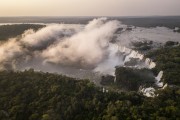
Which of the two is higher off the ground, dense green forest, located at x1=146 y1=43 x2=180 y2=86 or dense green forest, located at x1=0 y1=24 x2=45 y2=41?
dense green forest, located at x1=146 y1=43 x2=180 y2=86

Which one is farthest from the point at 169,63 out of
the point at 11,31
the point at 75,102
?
the point at 11,31

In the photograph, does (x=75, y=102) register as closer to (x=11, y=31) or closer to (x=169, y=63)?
(x=169, y=63)

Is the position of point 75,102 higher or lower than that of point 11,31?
higher

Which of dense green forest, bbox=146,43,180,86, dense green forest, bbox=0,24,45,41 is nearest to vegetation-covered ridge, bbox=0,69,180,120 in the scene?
dense green forest, bbox=146,43,180,86

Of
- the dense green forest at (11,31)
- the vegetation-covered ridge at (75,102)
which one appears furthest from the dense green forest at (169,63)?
the dense green forest at (11,31)

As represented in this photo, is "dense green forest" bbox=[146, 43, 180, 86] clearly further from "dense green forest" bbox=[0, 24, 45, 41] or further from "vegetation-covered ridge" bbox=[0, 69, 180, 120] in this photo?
"dense green forest" bbox=[0, 24, 45, 41]

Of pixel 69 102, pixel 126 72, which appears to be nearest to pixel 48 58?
pixel 126 72

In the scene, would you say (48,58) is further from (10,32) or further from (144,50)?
(10,32)

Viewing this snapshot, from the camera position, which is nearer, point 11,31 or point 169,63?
point 169,63
